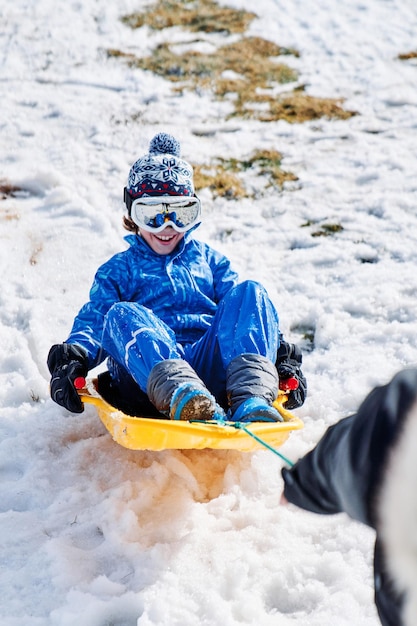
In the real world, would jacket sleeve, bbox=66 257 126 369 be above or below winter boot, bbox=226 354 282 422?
below

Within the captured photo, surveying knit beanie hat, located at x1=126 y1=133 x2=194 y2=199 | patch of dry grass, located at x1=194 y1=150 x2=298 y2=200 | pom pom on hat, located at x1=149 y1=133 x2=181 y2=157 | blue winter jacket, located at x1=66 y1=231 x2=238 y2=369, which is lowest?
patch of dry grass, located at x1=194 y1=150 x2=298 y2=200

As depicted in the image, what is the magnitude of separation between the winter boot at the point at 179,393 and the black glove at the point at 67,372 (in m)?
0.34

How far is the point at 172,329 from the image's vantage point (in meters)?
2.81

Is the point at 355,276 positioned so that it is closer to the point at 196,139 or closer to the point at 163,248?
the point at 163,248

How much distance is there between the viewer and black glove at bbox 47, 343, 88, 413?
7.89 feet

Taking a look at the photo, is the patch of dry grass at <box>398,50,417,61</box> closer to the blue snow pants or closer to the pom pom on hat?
the pom pom on hat

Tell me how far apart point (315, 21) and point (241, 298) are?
284 inches

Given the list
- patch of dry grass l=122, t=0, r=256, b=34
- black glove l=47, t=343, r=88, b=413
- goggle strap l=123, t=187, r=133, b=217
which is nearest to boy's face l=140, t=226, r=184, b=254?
goggle strap l=123, t=187, r=133, b=217

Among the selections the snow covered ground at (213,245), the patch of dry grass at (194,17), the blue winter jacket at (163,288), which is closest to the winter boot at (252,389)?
the snow covered ground at (213,245)

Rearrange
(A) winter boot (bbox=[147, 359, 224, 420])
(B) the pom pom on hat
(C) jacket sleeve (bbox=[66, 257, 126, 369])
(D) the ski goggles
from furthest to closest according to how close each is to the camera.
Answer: (B) the pom pom on hat < (D) the ski goggles < (C) jacket sleeve (bbox=[66, 257, 126, 369]) < (A) winter boot (bbox=[147, 359, 224, 420])

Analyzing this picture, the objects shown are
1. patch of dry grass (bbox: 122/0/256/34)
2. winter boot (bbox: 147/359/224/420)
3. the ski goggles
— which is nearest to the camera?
winter boot (bbox: 147/359/224/420)

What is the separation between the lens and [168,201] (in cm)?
296

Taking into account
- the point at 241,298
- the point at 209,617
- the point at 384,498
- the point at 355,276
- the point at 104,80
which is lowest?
the point at 104,80

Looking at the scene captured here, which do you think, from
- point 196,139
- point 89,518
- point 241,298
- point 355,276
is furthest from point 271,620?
point 196,139
